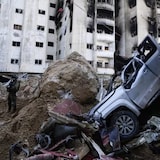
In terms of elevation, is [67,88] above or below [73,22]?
below

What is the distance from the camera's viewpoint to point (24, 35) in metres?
37.5

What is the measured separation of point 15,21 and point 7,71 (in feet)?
23.5

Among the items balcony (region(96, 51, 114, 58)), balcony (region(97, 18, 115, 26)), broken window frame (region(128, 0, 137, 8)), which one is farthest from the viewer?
broken window frame (region(128, 0, 137, 8))

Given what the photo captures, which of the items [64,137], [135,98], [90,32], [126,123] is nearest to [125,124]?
[126,123]

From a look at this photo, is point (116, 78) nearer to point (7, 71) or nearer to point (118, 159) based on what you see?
point (118, 159)

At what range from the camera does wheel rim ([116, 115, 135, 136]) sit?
799 centimetres

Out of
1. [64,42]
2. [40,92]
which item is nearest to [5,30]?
[64,42]

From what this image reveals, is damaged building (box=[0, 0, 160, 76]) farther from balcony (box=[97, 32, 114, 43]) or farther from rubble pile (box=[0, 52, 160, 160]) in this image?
rubble pile (box=[0, 52, 160, 160])

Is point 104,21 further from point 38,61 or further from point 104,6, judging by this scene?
point 38,61

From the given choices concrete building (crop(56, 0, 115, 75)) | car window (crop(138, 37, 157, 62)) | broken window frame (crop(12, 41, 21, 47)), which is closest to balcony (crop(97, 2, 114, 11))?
concrete building (crop(56, 0, 115, 75))

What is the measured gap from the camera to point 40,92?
11516mm

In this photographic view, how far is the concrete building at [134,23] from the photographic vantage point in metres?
40.1

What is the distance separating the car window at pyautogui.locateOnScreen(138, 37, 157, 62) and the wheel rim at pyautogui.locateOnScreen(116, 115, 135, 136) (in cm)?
185

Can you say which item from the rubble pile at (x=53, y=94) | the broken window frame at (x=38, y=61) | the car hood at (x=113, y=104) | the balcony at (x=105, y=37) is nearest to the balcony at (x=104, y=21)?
the balcony at (x=105, y=37)
